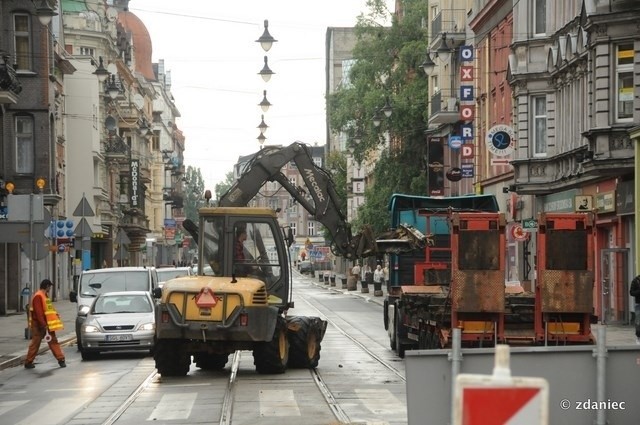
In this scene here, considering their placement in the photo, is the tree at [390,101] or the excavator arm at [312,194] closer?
the excavator arm at [312,194]

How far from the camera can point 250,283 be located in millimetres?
21203

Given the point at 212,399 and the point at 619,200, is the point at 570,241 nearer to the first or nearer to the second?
the point at 212,399

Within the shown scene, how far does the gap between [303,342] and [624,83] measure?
16.1m

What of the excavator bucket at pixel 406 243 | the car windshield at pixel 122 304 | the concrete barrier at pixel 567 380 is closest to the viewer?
the concrete barrier at pixel 567 380

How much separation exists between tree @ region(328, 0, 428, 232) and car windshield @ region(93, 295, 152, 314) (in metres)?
43.5

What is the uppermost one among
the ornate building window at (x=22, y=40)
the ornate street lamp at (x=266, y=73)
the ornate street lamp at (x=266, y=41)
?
the ornate building window at (x=22, y=40)

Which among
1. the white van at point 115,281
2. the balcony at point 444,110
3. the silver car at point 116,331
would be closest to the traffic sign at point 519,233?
the white van at point 115,281

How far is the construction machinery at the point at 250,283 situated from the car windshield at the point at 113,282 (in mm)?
8987

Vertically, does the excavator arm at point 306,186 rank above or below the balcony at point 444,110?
below

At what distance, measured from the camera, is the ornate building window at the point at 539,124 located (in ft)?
145

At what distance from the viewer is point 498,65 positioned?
5281 cm

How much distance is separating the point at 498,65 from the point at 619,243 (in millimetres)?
17290

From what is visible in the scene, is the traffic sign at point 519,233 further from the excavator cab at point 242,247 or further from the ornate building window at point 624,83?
the excavator cab at point 242,247

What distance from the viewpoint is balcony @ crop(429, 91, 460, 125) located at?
201 ft
